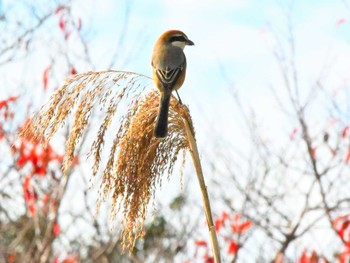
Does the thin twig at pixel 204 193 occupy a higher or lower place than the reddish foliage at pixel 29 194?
lower

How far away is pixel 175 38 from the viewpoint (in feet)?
15.2

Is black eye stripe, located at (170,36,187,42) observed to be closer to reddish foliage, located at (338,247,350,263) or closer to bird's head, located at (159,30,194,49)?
bird's head, located at (159,30,194,49)

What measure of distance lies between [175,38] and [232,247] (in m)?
5.21

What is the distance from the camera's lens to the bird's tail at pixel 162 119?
305cm

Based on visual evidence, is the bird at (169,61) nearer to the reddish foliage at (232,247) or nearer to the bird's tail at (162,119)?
the bird's tail at (162,119)

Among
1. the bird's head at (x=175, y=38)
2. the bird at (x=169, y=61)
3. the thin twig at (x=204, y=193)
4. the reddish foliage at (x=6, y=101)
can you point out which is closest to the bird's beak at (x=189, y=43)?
the bird's head at (x=175, y=38)

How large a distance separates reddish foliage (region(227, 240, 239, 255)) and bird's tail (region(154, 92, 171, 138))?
623 centimetres

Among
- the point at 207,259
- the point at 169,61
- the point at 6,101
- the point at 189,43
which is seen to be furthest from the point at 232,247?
the point at 169,61

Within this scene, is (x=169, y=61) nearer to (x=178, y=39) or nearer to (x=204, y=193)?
(x=178, y=39)

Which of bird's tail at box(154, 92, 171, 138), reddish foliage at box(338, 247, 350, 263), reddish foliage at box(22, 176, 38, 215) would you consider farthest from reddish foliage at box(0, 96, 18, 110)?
bird's tail at box(154, 92, 171, 138)

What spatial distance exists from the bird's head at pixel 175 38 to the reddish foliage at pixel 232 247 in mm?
4893

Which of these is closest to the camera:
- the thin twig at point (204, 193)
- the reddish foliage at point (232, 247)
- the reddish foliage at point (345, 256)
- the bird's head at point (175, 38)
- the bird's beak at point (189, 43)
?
the thin twig at point (204, 193)

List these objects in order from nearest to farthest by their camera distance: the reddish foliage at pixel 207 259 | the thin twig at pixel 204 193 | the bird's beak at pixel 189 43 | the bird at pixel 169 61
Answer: the thin twig at pixel 204 193, the bird at pixel 169 61, the bird's beak at pixel 189 43, the reddish foliage at pixel 207 259

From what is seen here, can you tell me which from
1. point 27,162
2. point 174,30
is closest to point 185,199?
point 27,162
